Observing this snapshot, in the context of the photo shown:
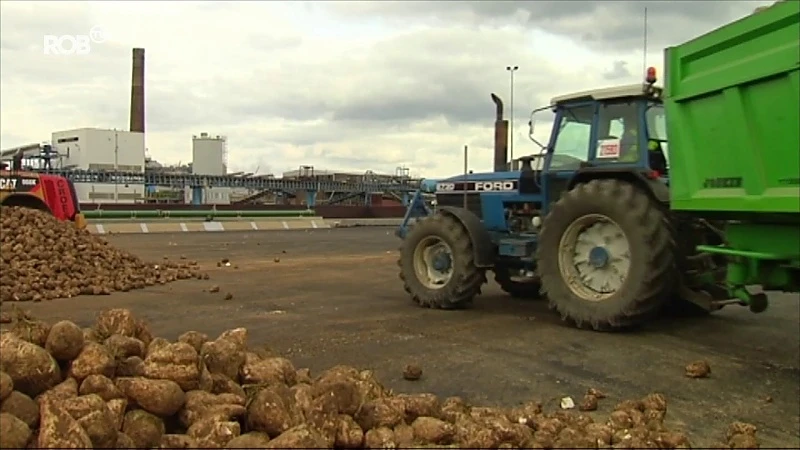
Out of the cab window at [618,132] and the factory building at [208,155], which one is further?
the factory building at [208,155]

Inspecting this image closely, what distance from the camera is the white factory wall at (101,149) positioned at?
4809cm

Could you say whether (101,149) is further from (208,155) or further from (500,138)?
(500,138)

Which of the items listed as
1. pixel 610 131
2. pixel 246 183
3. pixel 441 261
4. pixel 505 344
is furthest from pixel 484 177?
pixel 246 183

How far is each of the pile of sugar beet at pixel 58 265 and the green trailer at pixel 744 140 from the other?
7.43 m

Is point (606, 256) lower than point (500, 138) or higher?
lower

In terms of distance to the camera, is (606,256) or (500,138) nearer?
(606,256)

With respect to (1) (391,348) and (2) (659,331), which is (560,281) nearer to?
(2) (659,331)

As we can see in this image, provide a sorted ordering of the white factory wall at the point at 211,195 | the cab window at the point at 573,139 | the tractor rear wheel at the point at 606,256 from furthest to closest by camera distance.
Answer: the white factory wall at the point at 211,195 → the cab window at the point at 573,139 → the tractor rear wheel at the point at 606,256

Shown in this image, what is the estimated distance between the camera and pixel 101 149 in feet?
158

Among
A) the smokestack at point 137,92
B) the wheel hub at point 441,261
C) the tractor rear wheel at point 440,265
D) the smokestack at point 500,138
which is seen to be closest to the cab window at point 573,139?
the tractor rear wheel at point 440,265

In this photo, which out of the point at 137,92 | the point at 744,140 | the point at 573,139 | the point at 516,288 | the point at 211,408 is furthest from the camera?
the point at 137,92

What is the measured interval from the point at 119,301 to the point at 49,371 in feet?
21.2

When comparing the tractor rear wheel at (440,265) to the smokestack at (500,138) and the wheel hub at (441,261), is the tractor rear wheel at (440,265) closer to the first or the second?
the wheel hub at (441,261)

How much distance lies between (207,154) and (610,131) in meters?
53.1
